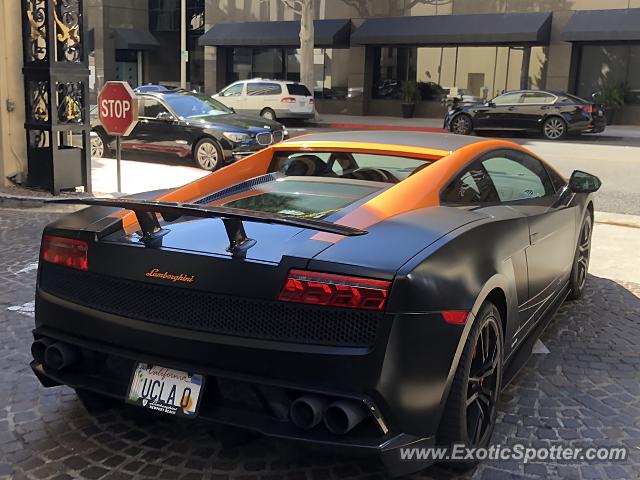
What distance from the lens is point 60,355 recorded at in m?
2.94

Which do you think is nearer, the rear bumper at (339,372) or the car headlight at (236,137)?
the rear bumper at (339,372)

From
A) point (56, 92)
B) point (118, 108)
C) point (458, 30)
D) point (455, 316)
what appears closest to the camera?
point (455, 316)

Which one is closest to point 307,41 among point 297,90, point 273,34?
point 297,90

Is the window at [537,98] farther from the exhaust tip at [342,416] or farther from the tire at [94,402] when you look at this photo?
the exhaust tip at [342,416]

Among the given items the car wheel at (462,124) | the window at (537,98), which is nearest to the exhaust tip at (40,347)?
the window at (537,98)

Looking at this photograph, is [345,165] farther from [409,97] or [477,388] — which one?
[409,97]

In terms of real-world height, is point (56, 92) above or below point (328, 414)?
above

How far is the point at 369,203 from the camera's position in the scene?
3.18 meters

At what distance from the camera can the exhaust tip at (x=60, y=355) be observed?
9.64 ft

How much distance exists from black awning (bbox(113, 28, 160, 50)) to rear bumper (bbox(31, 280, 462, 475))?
3805cm

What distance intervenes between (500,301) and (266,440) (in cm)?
126

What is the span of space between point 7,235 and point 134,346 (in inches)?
203

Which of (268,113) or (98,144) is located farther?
(268,113)

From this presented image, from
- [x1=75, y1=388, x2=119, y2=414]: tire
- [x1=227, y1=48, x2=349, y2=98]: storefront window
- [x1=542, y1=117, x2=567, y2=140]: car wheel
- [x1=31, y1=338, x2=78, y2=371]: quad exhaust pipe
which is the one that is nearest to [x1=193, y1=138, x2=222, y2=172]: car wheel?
[x1=75, y1=388, x2=119, y2=414]: tire
